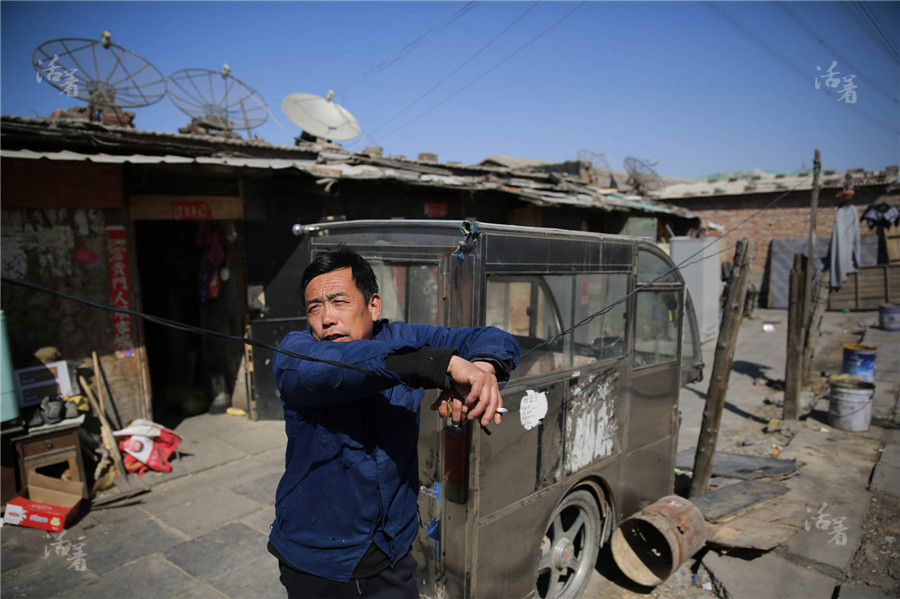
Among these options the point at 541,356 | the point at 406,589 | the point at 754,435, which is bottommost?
the point at 754,435

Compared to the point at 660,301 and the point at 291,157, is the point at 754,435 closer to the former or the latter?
the point at 660,301

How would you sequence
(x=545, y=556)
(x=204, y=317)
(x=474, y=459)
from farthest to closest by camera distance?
(x=204, y=317)
(x=545, y=556)
(x=474, y=459)

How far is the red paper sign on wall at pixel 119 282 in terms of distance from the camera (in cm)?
593

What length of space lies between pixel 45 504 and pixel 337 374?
14.9ft

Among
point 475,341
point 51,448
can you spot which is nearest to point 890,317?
point 475,341

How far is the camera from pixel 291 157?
9.38 m

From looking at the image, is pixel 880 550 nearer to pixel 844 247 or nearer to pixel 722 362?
pixel 722 362

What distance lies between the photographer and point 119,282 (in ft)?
19.7

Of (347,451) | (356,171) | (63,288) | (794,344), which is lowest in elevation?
(794,344)

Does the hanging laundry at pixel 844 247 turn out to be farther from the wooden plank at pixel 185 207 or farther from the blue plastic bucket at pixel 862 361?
the wooden plank at pixel 185 207

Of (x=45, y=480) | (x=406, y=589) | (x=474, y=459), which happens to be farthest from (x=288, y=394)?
(x=45, y=480)

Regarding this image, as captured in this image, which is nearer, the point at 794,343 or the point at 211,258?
the point at 211,258

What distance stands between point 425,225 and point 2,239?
488 centimetres

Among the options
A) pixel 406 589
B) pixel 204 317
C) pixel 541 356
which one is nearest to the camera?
pixel 406 589
